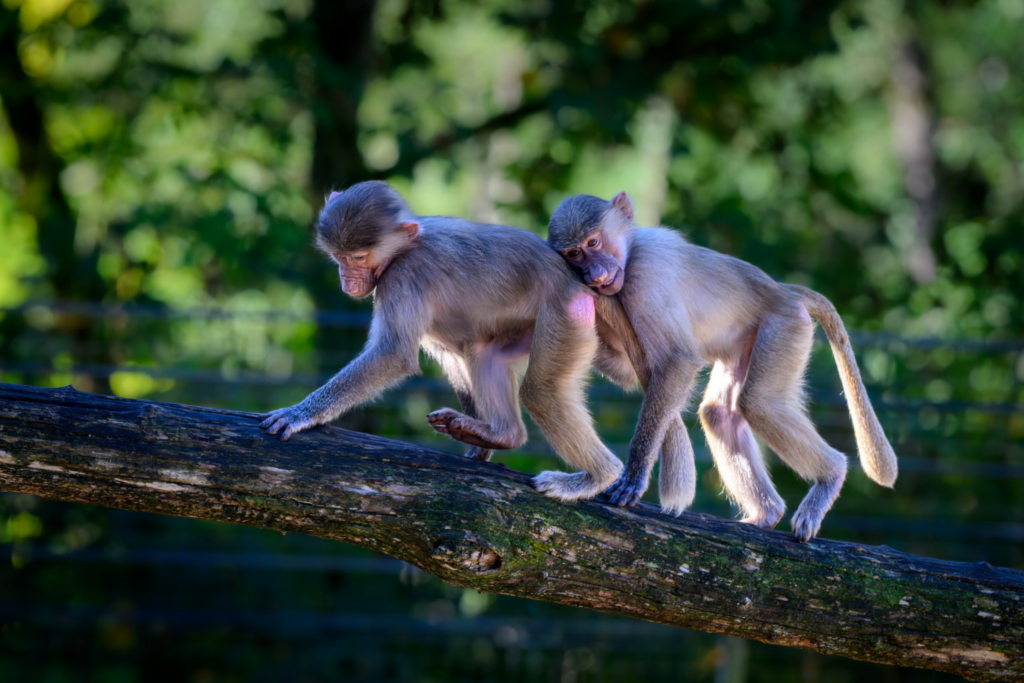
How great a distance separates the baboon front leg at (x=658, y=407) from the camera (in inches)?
153

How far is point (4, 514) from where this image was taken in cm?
732

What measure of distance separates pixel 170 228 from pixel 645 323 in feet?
16.0

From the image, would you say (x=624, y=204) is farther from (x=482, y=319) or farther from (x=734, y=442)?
(x=734, y=442)

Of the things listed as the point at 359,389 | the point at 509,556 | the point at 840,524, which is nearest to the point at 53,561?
the point at 359,389

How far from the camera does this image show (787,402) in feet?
13.9

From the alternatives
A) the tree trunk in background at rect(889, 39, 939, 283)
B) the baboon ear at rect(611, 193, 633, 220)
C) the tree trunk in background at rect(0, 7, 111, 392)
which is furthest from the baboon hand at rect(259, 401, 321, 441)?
the tree trunk in background at rect(889, 39, 939, 283)

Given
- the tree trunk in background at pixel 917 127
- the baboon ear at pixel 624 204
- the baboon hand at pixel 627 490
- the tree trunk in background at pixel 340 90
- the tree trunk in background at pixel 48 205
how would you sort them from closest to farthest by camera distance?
the baboon hand at pixel 627 490 → the baboon ear at pixel 624 204 → the tree trunk in background at pixel 48 205 → the tree trunk in background at pixel 340 90 → the tree trunk in background at pixel 917 127

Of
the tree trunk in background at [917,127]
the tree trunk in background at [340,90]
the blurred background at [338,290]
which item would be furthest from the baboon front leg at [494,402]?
the tree trunk in background at [917,127]

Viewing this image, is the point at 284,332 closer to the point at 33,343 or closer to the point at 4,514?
the point at 33,343

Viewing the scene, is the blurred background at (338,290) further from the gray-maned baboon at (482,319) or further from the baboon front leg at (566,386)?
the baboon front leg at (566,386)

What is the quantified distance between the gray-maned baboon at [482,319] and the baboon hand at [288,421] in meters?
0.17

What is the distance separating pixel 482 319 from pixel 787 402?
4.78ft

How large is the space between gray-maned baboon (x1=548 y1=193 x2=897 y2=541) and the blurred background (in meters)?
2.72

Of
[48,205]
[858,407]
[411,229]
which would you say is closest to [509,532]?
[411,229]
